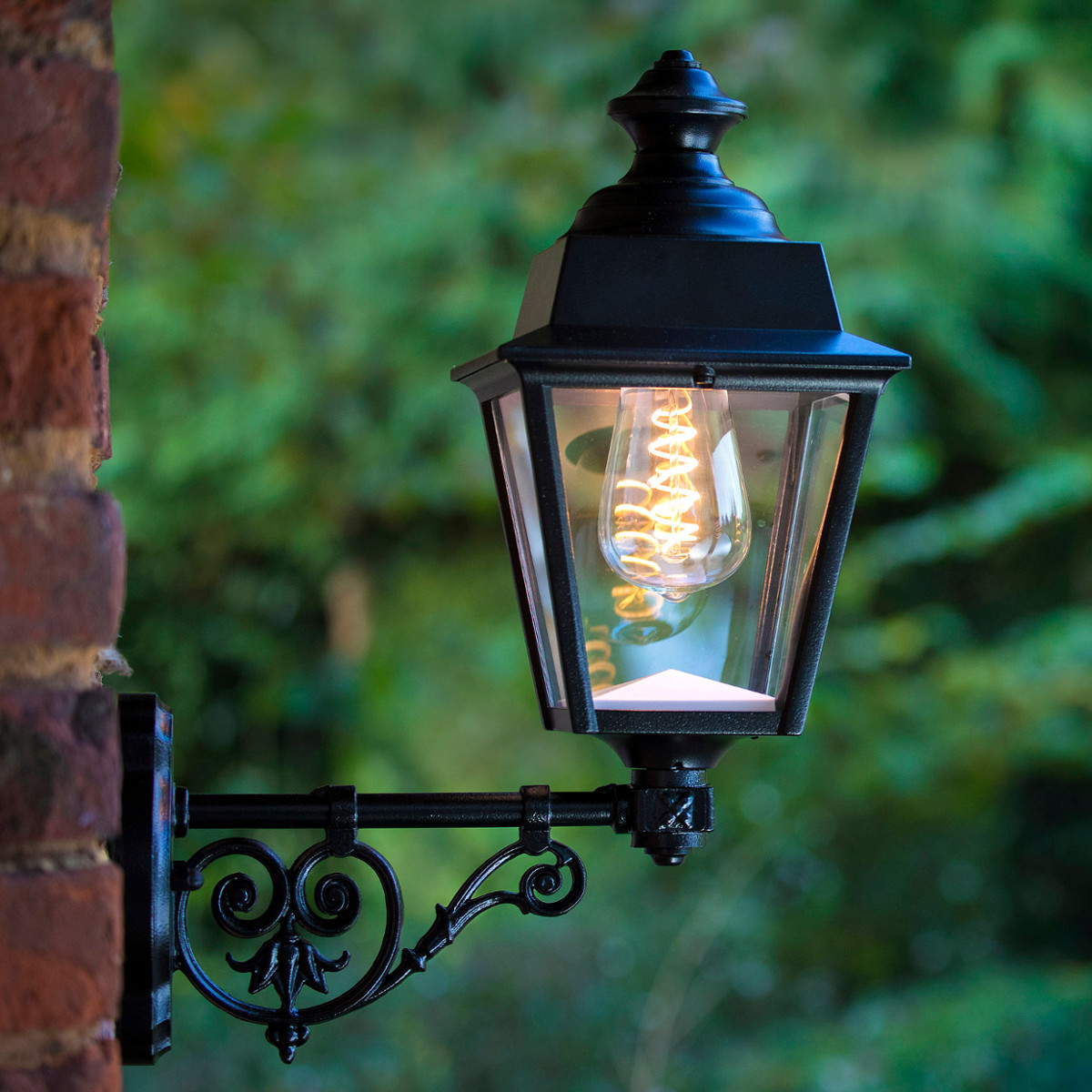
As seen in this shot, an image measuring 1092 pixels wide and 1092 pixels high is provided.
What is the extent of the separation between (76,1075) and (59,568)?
0.58 ft

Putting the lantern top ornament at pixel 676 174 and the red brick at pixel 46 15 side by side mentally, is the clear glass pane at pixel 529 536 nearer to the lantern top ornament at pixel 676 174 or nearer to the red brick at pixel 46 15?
the lantern top ornament at pixel 676 174

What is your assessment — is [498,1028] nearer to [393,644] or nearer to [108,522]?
[393,644]

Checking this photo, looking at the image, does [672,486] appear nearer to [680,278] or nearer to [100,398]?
[680,278]

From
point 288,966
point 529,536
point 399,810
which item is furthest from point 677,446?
point 288,966

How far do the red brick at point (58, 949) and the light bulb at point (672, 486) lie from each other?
14.2 inches

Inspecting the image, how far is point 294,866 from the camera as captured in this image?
72 cm

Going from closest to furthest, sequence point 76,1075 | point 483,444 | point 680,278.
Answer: point 76,1075 → point 680,278 → point 483,444

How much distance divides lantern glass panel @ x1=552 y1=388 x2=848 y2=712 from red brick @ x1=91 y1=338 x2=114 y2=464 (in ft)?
0.82

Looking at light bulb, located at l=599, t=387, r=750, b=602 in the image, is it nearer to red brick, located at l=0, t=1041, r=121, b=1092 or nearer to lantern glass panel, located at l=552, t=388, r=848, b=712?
lantern glass panel, located at l=552, t=388, r=848, b=712

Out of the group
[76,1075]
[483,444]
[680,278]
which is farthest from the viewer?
[483,444]

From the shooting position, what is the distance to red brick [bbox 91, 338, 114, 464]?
511 mm

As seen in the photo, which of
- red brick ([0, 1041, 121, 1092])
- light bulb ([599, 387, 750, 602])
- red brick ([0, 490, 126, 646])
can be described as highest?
light bulb ([599, 387, 750, 602])

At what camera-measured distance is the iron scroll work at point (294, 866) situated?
65 cm

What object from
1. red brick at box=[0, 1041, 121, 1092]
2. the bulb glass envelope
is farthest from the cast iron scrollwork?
red brick at box=[0, 1041, 121, 1092]
